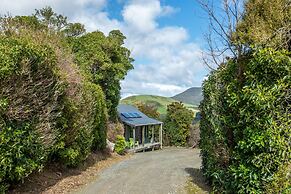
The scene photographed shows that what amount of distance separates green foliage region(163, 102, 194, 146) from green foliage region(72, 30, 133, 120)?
34.1ft

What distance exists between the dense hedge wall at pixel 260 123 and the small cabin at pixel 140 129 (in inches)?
724

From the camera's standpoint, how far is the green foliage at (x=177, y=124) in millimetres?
33156

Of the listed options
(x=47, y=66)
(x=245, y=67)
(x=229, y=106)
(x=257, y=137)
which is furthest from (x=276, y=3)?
(x=47, y=66)

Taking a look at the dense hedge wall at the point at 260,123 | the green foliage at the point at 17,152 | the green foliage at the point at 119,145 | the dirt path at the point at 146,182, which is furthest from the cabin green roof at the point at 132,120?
the dense hedge wall at the point at 260,123

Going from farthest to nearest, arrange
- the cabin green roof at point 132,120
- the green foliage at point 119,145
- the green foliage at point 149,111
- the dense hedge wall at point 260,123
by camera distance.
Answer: the green foliage at point 149,111 → the cabin green roof at point 132,120 → the green foliage at point 119,145 → the dense hedge wall at point 260,123

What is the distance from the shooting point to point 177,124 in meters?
33.3

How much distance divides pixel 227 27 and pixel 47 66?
5522 mm

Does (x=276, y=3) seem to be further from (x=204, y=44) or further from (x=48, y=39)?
(x=48, y=39)

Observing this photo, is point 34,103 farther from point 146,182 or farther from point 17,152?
point 146,182

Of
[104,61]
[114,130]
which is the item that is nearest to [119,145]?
[114,130]

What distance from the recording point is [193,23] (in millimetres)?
10773

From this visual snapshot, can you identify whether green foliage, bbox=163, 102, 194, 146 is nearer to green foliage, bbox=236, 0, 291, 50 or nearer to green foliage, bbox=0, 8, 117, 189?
green foliage, bbox=0, 8, 117, 189

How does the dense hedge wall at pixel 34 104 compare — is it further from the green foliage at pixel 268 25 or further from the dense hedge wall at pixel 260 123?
the green foliage at pixel 268 25

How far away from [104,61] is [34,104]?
554 inches
